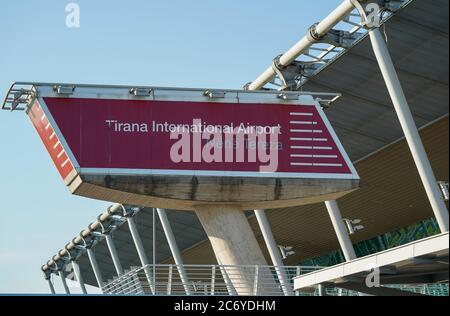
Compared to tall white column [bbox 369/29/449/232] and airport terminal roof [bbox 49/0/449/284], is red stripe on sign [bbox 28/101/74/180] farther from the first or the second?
airport terminal roof [bbox 49/0/449/284]

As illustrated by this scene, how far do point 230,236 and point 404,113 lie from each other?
6.63 meters

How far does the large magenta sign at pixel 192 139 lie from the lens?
28.2 m

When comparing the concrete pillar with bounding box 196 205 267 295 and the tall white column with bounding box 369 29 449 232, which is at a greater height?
the tall white column with bounding box 369 29 449 232

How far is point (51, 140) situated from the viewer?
93.5ft

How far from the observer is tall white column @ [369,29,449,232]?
30.3 m

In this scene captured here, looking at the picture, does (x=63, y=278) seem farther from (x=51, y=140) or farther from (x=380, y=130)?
(x=51, y=140)

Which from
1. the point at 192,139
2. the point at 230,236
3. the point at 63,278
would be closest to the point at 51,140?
the point at 192,139

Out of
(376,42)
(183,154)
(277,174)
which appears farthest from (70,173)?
(376,42)

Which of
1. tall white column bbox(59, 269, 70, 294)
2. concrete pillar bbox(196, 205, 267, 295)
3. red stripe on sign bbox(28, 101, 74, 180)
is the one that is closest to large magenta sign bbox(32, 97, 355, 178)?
red stripe on sign bbox(28, 101, 74, 180)

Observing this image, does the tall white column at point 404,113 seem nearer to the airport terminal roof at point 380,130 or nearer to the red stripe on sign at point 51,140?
the airport terminal roof at point 380,130

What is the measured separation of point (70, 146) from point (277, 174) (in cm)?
592

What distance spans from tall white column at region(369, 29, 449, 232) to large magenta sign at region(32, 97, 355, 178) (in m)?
2.67
